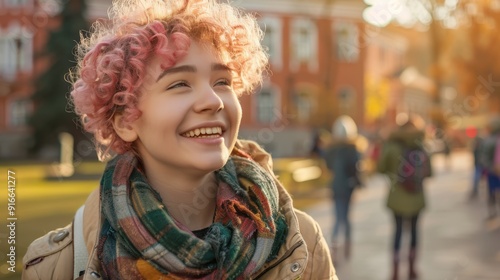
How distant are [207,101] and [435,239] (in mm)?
8193

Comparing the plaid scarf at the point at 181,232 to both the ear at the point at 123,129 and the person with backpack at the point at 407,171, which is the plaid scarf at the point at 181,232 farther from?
the person with backpack at the point at 407,171

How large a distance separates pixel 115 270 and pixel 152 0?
0.81 metres

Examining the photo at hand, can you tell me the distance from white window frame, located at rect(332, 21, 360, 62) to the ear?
1299 inches

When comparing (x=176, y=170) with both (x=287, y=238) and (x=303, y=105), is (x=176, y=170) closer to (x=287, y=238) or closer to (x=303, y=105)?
(x=287, y=238)

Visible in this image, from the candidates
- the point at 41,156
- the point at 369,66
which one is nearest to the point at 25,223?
the point at 41,156

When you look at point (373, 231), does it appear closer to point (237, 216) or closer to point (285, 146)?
point (237, 216)

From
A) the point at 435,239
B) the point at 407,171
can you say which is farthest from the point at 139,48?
the point at 435,239

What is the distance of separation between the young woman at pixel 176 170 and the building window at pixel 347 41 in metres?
32.9

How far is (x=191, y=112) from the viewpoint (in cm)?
203

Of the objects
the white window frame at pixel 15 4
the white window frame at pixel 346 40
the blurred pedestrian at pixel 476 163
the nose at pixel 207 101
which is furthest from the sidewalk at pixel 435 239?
the white window frame at pixel 15 4

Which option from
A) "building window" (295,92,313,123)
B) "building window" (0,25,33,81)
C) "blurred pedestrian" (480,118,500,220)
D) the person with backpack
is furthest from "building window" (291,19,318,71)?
the person with backpack

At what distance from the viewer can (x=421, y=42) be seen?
163 feet

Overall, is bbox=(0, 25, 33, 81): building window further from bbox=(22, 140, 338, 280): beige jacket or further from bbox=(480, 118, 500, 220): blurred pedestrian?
bbox=(22, 140, 338, 280): beige jacket

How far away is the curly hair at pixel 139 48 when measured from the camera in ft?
6.79
